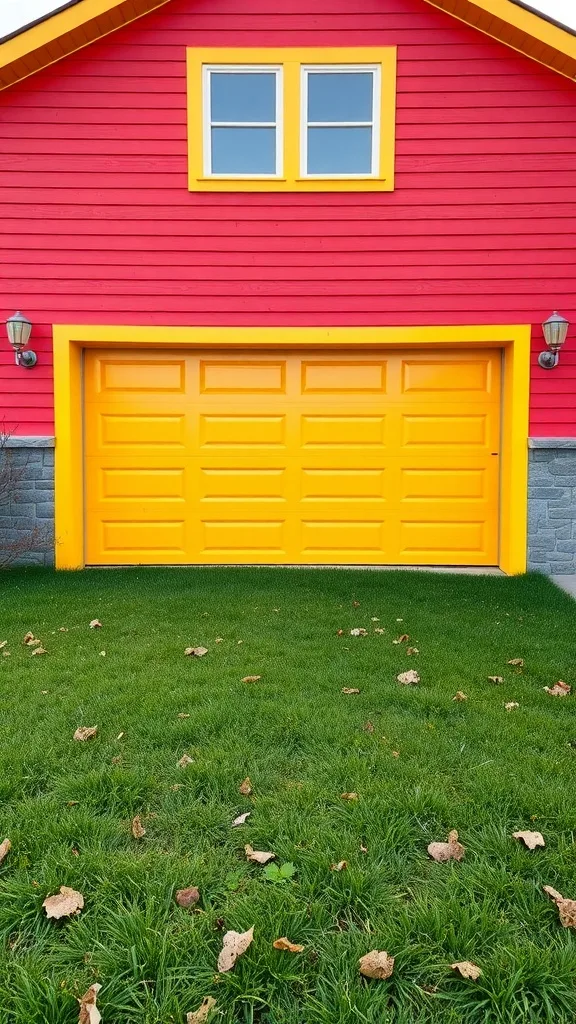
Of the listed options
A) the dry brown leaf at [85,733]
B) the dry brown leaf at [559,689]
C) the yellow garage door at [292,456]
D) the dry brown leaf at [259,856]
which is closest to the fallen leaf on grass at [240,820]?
the dry brown leaf at [259,856]

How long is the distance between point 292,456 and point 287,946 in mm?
5077

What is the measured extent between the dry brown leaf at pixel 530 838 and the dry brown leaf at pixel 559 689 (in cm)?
117

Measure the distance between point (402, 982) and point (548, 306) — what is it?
5.89m

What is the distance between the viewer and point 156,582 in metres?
5.26

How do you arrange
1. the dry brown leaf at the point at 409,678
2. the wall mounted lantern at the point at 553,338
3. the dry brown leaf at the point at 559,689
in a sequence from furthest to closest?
1. the wall mounted lantern at the point at 553,338
2. the dry brown leaf at the point at 409,678
3. the dry brown leaf at the point at 559,689

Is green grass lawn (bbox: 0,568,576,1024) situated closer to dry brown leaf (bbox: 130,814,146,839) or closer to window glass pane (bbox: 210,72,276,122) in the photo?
dry brown leaf (bbox: 130,814,146,839)

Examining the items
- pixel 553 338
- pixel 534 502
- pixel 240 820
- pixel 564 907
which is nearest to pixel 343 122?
pixel 553 338

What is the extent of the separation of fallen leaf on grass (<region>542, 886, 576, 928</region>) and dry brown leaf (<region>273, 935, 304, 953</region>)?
0.61 meters

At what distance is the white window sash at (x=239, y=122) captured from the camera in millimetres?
5680

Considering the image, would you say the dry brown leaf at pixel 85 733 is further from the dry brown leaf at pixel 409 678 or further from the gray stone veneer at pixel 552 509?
the gray stone veneer at pixel 552 509

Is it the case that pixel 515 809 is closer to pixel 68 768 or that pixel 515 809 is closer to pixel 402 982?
pixel 402 982

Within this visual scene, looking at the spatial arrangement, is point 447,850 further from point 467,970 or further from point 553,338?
point 553,338

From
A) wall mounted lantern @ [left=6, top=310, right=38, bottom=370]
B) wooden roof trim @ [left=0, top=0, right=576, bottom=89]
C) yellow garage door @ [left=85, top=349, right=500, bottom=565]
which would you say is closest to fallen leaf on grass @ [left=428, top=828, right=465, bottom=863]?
yellow garage door @ [left=85, top=349, right=500, bottom=565]

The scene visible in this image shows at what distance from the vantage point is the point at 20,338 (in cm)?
563
